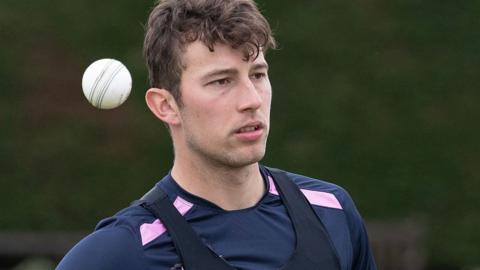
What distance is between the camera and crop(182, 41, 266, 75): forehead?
3891mm

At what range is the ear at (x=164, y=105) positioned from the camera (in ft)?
13.3

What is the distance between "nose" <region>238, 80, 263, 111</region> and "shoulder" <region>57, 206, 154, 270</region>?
1.78 ft

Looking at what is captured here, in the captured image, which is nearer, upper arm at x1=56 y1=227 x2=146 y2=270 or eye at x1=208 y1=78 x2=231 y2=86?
upper arm at x1=56 y1=227 x2=146 y2=270

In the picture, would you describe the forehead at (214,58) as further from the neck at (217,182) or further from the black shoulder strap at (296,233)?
the black shoulder strap at (296,233)

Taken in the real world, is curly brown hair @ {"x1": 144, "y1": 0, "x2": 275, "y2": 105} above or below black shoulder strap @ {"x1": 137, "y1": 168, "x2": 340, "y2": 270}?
above

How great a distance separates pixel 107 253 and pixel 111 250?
2cm

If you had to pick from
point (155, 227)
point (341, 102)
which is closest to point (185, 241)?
point (155, 227)

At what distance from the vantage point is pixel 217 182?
4.00m

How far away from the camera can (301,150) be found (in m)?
8.38

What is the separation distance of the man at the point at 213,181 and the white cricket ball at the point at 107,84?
20 cm

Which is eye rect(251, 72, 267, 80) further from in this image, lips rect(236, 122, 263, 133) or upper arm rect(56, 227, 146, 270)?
upper arm rect(56, 227, 146, 270)

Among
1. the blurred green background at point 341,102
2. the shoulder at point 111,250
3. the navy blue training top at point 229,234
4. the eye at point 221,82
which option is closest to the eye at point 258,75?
the eye at point 221,82

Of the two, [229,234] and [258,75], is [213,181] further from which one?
[258,75]

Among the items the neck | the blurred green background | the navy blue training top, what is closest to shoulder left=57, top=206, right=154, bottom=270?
the navy blue training top
